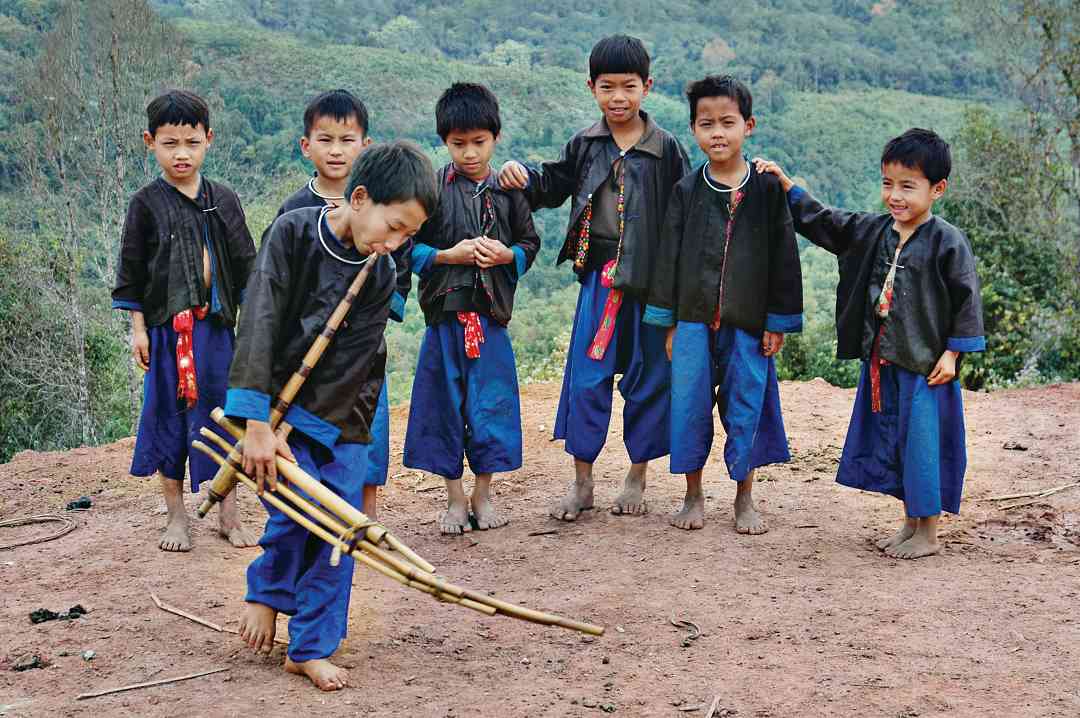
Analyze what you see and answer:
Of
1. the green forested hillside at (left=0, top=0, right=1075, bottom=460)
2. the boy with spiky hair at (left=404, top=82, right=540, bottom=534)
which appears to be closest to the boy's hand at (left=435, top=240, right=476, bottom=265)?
the boy with spiky hair at (left=404, top=82, right=540, bottom=534)

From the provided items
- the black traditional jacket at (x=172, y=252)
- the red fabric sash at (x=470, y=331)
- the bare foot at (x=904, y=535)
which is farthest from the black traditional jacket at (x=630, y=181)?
the bare foot at (x=904, y=535)

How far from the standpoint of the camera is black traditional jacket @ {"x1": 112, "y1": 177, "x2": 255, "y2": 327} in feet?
14.5

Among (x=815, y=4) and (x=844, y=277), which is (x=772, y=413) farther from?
(x=815, y=4)

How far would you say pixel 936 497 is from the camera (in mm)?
4344

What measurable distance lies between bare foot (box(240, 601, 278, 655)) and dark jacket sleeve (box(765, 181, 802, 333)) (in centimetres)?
246

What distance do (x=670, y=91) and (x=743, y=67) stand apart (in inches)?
157

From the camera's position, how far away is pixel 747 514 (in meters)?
4.74

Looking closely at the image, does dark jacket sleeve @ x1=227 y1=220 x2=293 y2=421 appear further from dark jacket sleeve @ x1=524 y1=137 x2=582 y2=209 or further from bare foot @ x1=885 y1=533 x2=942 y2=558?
bare foot @ x1=885 y1=533 x2=942 y2=558

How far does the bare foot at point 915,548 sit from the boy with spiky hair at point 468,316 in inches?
67.4

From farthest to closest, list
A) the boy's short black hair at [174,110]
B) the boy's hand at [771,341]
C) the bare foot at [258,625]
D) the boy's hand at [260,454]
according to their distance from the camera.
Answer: the boy's hand at [771,341]
the boy's short black hair at [174,110]
the bare foot at [258,625]
the boy's hand at [260,454]

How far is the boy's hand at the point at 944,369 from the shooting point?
4273mm

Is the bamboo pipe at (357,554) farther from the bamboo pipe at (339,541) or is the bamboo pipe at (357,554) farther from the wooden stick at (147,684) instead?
the wooden stick at (147,684)

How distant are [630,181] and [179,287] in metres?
2.04

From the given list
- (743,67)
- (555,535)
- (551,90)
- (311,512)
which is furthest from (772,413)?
(743,67)
